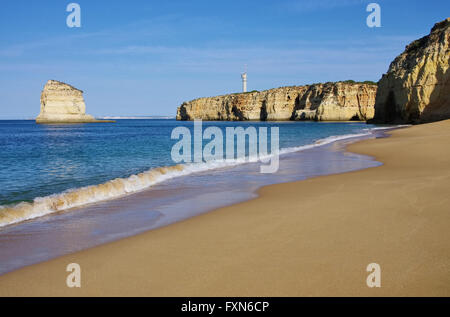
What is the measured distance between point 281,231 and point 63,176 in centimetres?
956

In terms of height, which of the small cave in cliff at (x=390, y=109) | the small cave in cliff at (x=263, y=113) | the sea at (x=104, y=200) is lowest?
the sea at (x=104, y=200)

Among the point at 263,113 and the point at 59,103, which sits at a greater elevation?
the point at 59,103

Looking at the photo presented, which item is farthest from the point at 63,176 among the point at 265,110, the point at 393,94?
the point at 265,110

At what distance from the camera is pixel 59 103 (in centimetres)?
10438

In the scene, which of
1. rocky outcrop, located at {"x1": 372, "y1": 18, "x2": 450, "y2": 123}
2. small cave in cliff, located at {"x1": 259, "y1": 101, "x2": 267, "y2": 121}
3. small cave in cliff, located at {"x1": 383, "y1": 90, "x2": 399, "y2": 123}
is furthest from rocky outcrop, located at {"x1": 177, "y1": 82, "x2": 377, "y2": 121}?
rocky outcrop, located at {"x1": 372, "y1": 18, "x2": 450, "y2": 123}

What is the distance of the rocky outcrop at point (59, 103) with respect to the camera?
103 meters

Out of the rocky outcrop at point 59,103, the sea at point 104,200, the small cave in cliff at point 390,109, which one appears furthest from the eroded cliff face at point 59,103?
the sea at point 104,200

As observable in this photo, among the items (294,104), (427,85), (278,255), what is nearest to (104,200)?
(278,255)

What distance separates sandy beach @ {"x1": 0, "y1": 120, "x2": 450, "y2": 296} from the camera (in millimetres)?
3115

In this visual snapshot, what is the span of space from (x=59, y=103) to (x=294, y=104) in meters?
71.5

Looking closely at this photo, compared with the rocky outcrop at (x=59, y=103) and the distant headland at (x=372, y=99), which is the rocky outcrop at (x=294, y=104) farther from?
the rocky outcrop at (x=59, y=103)

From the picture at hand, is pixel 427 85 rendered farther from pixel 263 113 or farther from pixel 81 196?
pixel 263 113

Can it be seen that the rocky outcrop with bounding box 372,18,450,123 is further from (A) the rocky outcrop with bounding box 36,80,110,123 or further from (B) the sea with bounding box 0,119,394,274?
(A) the rocky outcrop with bounding box 36,80,110,123
